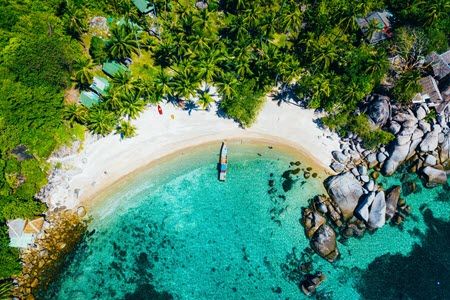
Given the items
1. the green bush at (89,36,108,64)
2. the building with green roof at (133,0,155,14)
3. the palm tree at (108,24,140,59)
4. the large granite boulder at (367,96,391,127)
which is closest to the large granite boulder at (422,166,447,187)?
the large granite boulder at (367,96,391,127)

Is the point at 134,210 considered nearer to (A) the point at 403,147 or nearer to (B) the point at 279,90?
(B) the point at 279,90

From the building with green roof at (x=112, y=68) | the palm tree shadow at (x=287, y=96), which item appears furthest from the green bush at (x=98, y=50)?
the palm tree shadow at (x=287, y=96)

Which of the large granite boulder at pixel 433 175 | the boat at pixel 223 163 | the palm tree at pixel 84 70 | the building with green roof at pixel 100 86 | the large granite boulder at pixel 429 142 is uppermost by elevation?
the palm tree at pixel 84 70

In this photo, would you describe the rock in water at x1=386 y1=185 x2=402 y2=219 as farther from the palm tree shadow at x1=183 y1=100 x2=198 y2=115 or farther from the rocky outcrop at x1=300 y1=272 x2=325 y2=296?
the palm tree shadow at x1=183 y1=100 x2=198 y2=115

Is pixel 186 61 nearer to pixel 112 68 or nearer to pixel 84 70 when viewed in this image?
pixel 112 68

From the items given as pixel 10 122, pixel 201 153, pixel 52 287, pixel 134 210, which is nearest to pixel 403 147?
pixel 201 153

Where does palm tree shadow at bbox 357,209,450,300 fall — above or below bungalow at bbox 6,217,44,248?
below

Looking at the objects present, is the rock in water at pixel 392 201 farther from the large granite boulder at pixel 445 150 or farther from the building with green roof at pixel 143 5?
the building with green roof at pixel 143 5
